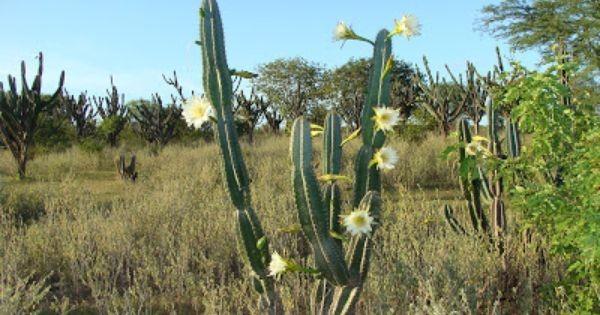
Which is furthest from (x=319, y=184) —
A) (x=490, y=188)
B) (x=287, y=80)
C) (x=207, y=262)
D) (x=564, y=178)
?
(x=287, y=80)

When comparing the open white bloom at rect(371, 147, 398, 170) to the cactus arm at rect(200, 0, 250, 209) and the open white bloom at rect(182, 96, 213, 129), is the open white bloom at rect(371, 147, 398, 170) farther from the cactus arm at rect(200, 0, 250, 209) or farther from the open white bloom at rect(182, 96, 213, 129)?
the open white bloom at rect(182, 96, 213, 129)

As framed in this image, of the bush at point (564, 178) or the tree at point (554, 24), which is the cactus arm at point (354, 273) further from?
the tree at point (554, 24)

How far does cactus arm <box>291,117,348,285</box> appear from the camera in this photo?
2.89m

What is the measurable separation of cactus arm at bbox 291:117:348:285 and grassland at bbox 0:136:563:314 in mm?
488

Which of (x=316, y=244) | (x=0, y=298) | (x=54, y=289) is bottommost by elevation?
(x=54, y=289)

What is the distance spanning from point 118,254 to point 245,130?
860 inches

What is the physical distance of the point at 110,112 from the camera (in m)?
26.0

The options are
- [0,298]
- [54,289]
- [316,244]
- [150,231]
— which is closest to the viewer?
[316,244]

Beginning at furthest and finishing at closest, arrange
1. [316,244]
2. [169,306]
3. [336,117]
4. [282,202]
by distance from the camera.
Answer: [282,202], [169,306], [336,117], [316,244]

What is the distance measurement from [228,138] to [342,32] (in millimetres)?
766

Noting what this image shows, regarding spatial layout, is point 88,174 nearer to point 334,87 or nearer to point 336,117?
point 336,117

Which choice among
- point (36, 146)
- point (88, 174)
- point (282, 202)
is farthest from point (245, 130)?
point (282, 202)

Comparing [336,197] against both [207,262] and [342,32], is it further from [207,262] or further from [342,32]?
[207,262]

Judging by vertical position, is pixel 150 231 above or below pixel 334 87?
below
